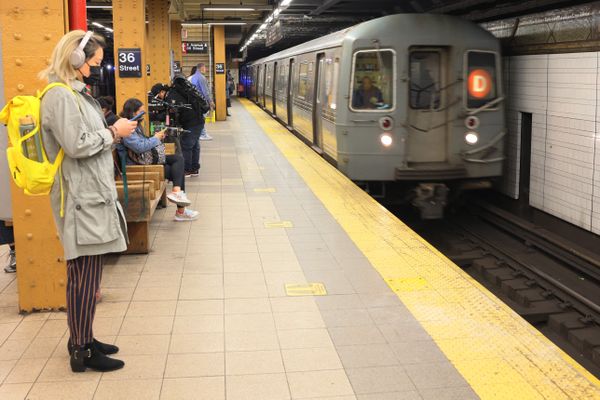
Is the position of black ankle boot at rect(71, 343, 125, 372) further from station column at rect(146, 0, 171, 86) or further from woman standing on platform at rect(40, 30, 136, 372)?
station column at rect(146, 0, 171, 86)

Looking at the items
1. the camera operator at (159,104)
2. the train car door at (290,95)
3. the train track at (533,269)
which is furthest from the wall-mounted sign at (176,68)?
the train track at (533,269)

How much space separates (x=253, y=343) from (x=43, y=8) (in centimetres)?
237

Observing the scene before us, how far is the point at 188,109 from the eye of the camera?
30.7ft

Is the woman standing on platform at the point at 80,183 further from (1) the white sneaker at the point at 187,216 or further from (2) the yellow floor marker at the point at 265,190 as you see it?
(2) the yellow floor marker at the point at 265,190

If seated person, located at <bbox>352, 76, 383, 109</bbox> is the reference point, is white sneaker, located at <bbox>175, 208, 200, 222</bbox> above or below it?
below

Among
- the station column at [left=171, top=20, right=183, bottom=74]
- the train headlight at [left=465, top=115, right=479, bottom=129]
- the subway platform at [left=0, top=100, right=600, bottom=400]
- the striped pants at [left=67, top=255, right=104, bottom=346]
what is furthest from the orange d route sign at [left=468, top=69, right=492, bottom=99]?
the station column at [left=171, top=20, right=183, bottom=74]

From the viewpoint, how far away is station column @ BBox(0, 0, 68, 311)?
13.0ft

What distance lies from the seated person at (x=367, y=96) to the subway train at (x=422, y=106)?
1 cm

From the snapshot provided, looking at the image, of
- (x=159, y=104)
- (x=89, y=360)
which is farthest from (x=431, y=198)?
(x=89, y=360)

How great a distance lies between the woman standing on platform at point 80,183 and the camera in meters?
3.18

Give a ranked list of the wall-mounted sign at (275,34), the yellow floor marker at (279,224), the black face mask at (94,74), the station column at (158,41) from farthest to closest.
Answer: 1. the wall-mounted sign at (275,34)
2. the station column at (158,41)
3. the yellow floor marker at (279,224)
4. the black face mask at (94,74)

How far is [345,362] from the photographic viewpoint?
3.53 m

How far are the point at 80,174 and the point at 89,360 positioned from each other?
0.96m

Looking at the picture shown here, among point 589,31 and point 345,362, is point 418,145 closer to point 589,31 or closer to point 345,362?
point 589,31
